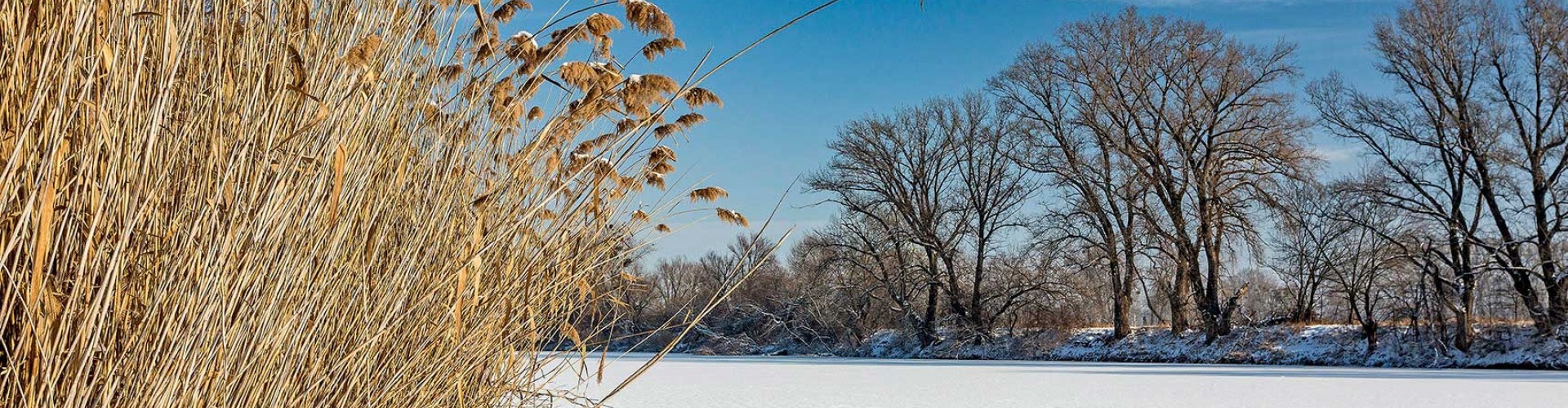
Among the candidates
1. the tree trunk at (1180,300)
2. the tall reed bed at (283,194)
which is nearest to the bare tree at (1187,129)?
the tree trunk at (1180,300)

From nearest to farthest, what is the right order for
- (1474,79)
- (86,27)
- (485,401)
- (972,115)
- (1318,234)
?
1. (86,27)
2. (485,401)
3. (1474,79)
4. (1318,234)
5. (972,115)

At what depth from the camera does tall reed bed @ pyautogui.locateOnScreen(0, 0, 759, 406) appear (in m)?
1.07

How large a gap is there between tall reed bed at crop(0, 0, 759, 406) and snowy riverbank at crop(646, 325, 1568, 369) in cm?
1024

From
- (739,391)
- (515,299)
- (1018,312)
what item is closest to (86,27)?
(515,299)

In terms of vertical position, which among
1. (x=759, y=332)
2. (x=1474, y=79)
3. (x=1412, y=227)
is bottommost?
(x=759, y=332)

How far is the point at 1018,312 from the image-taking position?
715 inches

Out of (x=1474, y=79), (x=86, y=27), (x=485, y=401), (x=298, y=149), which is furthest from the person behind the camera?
(x=1474, y=79)

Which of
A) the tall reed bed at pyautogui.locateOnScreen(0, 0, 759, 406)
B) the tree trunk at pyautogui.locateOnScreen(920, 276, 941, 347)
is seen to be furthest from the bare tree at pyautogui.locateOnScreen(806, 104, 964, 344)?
the tall reed bed at pyautogui.locateOnScreen(0, 0, 759, 406)

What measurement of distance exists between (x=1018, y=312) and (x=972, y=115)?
359 cm

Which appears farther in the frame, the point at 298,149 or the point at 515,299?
the point at 515,299

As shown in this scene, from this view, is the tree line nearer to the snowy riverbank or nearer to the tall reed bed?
the snowy riverbank

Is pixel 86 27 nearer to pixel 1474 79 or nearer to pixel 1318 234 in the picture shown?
pixel 1474 79

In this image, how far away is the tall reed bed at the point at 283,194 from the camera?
42.3 inches

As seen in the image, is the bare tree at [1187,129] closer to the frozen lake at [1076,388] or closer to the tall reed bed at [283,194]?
the frozen lake at [1076,388]
